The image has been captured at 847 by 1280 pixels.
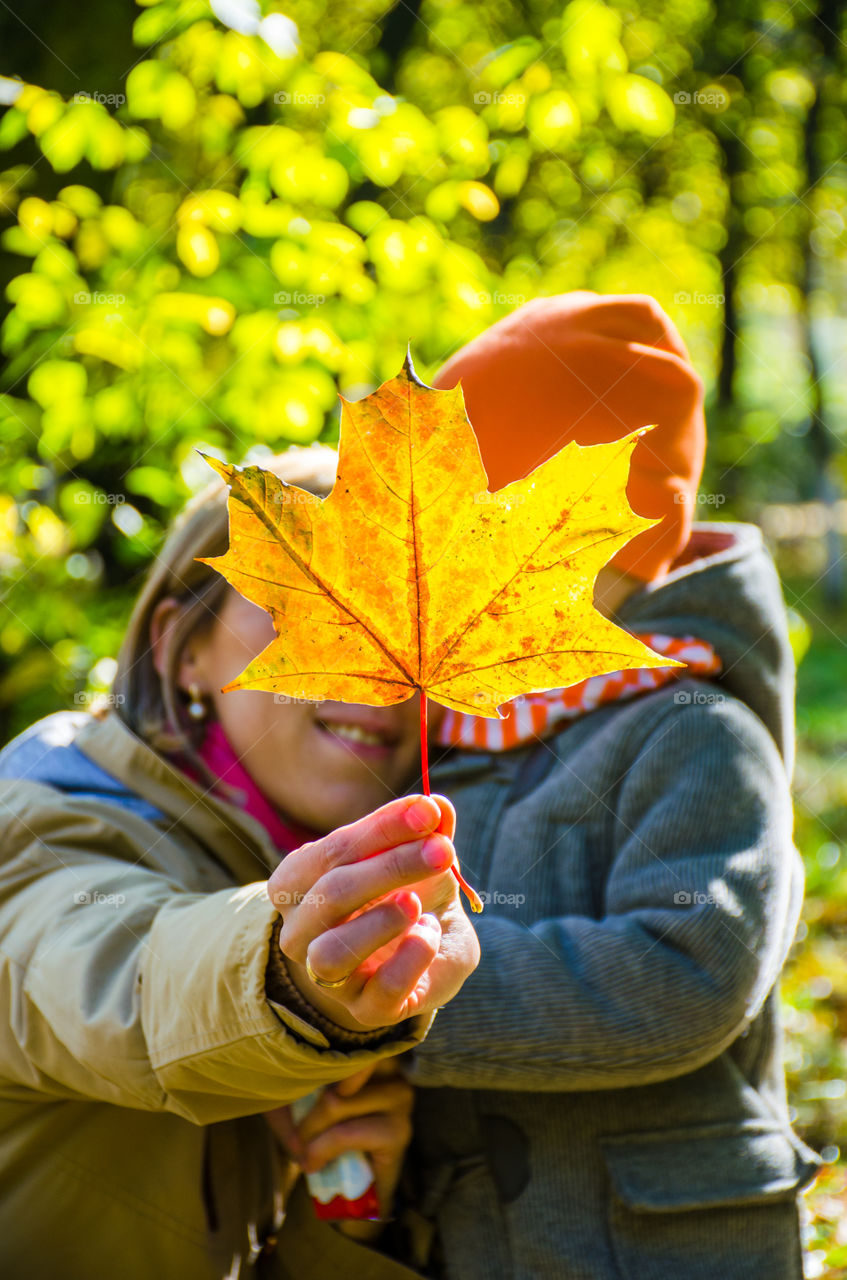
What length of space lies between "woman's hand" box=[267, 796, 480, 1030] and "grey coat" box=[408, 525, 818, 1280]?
0.51m

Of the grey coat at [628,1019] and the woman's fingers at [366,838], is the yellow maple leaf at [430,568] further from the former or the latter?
the grey coat at [628,1019]

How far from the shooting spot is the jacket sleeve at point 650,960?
1.34 metres

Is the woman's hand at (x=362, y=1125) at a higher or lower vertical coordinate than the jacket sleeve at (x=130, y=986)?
lower

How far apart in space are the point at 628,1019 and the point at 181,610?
0.98 meters

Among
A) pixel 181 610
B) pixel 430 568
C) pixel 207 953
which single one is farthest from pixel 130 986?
pixel 181 610

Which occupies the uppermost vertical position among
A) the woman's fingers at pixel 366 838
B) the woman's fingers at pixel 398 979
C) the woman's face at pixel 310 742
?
the woman's fingers at pixel 366 838

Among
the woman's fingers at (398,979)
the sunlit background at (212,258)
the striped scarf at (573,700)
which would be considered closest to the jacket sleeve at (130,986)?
the woman's fingers at (398,979)

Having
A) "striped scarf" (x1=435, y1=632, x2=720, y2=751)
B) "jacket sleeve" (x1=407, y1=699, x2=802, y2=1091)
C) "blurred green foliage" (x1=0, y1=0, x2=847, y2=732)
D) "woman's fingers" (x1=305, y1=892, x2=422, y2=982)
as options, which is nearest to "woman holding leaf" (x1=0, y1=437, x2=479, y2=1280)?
"woman's fingers" (x1=305, y1=892, x2=422, y2=982)

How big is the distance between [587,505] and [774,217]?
10.9m

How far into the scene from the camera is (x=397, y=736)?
1638mm

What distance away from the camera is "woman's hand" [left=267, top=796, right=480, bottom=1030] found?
814 millimetres

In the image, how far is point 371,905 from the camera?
860mm

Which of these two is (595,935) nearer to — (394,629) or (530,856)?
(530,856)

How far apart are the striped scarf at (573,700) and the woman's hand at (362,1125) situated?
529 millimetres
